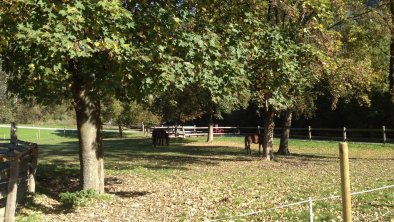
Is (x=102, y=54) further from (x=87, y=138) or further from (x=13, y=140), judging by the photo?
(x=13, y=140)

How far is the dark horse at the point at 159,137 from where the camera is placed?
33.9m

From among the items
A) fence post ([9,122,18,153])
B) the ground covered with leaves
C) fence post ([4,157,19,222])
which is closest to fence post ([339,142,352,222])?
the ground covered with leaves

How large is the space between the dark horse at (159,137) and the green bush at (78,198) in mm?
22221

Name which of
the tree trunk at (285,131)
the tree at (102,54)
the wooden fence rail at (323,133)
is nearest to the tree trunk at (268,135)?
the tree trunk at (285,131)

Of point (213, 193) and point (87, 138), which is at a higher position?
point (87, 138)

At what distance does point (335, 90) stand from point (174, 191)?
10897mm

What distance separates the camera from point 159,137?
34.5m

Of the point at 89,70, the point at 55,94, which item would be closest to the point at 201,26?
the point at 89,70

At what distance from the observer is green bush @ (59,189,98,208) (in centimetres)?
1106

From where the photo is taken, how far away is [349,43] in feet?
71.5

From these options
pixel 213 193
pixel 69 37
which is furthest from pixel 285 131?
pixel 69 37

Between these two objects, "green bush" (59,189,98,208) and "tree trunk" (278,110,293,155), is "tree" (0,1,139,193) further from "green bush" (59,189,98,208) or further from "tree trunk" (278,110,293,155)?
"tree trunk" (278,110,293,155)

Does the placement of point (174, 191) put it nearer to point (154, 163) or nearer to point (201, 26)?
point (201, 26)

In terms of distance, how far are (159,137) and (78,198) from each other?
2345 cm
